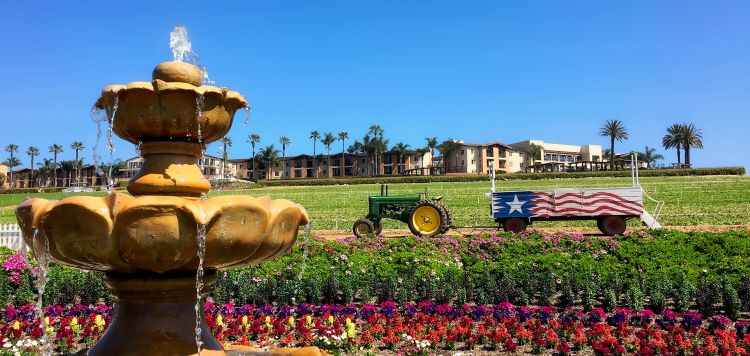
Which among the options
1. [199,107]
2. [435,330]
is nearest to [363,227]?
[435,330]

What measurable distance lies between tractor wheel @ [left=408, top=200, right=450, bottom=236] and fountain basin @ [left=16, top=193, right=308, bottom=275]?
15000 millimetres

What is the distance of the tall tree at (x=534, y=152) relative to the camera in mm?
117625

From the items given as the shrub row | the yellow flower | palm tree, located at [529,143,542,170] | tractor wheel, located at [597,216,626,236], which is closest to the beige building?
palm tree, located at [529,143,542,170]

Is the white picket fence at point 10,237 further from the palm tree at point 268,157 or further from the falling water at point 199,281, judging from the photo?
the palm tree at point 268,157

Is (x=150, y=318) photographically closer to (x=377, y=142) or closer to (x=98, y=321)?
(x=98, y=321)

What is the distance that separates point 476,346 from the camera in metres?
6.59

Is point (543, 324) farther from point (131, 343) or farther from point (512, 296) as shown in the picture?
point (131, 343)

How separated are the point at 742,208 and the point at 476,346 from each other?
86.0 feet

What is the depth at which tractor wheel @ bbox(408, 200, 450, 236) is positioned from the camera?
1789cm

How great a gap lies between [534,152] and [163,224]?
120136mm

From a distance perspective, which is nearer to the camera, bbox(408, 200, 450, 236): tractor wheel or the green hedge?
bbox(408, 200, 450, 236): tractor wheel

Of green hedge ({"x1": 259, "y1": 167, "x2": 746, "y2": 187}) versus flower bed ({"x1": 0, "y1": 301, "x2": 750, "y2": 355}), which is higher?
green hedge ({"x1": 259, "y1": 167, "x2": 746, "y2": 187})

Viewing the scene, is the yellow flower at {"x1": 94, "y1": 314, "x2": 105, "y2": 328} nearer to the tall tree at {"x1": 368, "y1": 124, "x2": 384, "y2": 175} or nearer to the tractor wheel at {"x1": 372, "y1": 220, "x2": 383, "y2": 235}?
the tractor wheel at {"x1": 372, "y1": 220, "x2": 383, "y2": 235}

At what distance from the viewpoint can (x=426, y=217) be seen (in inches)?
714
